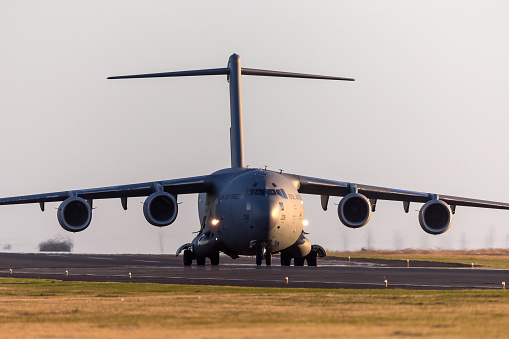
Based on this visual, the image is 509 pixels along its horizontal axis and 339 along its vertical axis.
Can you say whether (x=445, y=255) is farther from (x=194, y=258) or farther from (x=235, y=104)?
(x=194, y=258)

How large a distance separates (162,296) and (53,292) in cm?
374

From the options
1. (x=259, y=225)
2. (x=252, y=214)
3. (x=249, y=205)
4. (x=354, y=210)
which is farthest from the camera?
(x=354, y=210)

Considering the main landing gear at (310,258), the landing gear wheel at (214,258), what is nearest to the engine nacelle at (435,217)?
the main landing gear at (310,258)

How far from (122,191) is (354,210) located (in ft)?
34.8

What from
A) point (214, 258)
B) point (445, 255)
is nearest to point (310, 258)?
point (214, 258)

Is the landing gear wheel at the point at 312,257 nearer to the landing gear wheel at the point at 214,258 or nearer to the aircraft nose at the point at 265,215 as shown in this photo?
the landing gear wheel at the point at 214,258

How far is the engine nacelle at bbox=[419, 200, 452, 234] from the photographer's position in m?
41.7

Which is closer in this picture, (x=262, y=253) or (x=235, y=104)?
(x=262, y=253)

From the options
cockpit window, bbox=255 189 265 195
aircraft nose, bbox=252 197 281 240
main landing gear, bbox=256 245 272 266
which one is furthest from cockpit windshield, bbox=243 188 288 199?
main landing gear, bbox=256 245 272 266

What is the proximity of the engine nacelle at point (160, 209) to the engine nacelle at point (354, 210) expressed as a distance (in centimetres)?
740

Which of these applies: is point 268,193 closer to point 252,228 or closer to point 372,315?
point 252,228

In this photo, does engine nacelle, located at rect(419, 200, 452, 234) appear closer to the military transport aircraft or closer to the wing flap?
the military transport aircraft

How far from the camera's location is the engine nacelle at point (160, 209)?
39.7 m

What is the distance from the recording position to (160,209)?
40281mm
